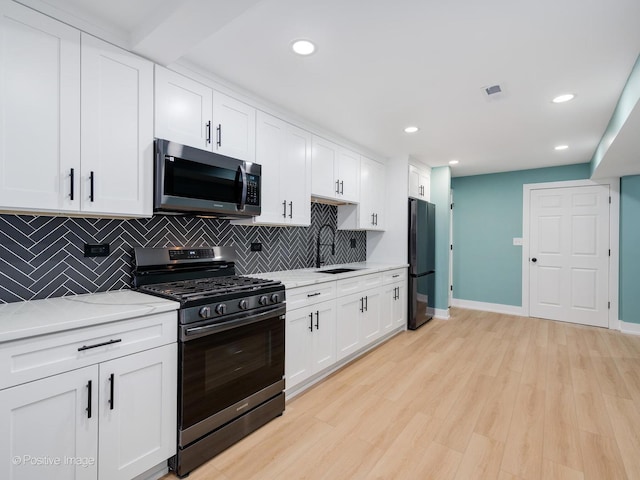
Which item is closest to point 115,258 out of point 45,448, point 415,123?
point 45,448

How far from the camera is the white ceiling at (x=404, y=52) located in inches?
62.4

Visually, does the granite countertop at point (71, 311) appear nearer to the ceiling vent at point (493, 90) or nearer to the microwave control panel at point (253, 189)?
the microwave control panel at point (253, 189)

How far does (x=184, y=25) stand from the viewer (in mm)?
1580

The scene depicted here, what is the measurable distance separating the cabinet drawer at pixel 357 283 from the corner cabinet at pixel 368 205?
2.41 ft

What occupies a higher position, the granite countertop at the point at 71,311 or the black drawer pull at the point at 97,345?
the granite countertop at the point at 71,311

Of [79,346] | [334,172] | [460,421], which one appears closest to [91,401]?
[79,346]

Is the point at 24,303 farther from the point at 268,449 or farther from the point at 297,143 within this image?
the point at 297,143

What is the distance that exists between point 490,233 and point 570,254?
115cm

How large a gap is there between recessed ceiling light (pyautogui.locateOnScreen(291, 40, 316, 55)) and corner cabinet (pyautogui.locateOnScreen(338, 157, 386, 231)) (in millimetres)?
2122

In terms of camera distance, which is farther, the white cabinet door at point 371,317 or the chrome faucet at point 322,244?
the chrome faucet at point 322,244

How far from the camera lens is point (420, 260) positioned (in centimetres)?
442

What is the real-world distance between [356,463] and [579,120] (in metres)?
3.59

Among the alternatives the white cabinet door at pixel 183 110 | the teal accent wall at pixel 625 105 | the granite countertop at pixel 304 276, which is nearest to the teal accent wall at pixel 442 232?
the granite countertop at pixel 304 276

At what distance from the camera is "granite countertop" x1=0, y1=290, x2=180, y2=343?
1.26 metres
